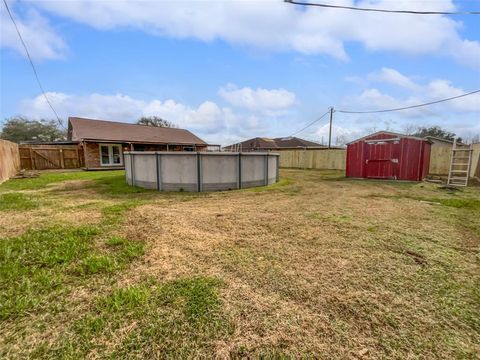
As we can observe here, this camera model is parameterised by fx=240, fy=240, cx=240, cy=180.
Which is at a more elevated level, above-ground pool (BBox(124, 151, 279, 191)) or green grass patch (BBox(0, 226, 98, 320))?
above-ground pool (BBox(124, 151, 279, 191))

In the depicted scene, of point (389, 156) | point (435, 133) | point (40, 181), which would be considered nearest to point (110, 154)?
point (40, 181)

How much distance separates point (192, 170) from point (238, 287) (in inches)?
238

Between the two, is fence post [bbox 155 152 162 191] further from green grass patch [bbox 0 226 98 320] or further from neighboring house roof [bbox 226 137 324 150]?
neighboring house roof [bbox 226 137 324 150]

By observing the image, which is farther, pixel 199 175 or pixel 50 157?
pixel 50 157

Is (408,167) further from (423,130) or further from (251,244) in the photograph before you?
(423,130)

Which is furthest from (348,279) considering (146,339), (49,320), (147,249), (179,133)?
Result: (179,133)

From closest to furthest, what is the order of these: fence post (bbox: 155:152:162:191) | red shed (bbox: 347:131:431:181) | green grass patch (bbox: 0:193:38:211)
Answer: green grass patch (bbox: 0:193:38:211), fence post (bbox: 155:152:162:191), red shed (bbox: 347:131:431:181)

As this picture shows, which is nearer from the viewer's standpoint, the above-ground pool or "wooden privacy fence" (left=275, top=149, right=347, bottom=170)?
the above-ground pool

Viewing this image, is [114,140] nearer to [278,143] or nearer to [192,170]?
[192,170]

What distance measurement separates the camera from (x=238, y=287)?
2.44 metres

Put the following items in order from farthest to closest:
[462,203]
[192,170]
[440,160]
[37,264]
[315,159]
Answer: [315,159], [440,160], [192,170], [462,203], [37,264]

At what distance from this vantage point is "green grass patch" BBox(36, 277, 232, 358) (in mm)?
1695

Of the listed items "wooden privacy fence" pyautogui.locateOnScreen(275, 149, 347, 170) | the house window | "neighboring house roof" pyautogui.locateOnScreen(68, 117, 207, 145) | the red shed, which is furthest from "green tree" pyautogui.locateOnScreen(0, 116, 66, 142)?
Result: the red shed

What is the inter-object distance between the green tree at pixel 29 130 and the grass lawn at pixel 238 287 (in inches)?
1429
